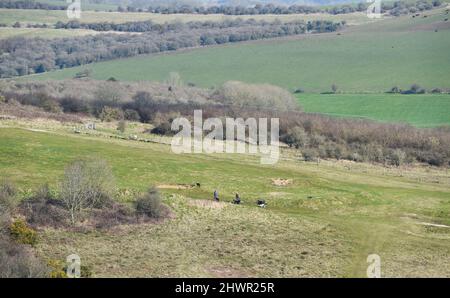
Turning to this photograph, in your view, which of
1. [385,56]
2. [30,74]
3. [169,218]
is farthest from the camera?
[30,74]

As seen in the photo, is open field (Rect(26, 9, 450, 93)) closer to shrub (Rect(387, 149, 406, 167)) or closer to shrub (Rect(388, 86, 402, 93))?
shrub (Rect(388, 86, 402, 93))

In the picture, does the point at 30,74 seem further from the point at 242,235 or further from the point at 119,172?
the point at 242,235

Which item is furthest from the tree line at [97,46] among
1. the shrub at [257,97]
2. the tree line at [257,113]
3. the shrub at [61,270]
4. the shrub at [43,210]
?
the shrub at [61,270]

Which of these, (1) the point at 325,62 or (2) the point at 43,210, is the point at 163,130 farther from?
(1) the point at 325,62

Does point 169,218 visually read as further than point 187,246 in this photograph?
Yes

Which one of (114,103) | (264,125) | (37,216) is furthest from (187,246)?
(114,103)
